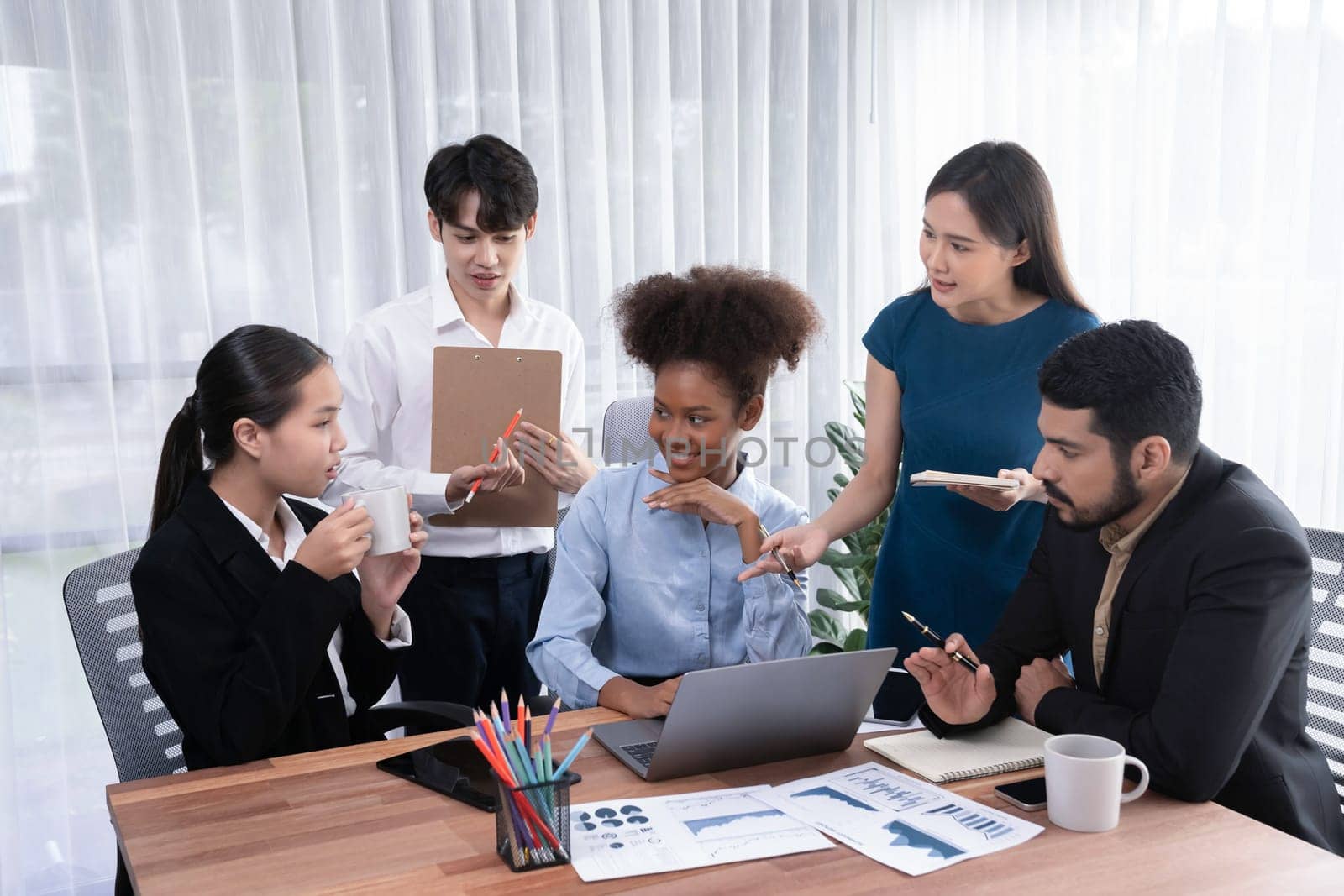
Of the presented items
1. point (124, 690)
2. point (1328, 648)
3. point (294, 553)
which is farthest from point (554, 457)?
point (1328, 648)

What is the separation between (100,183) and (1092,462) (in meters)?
2.45

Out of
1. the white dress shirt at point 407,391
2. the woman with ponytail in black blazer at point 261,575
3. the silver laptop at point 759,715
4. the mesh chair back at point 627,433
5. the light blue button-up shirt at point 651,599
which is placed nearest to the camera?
the silver laptop at point 759,715

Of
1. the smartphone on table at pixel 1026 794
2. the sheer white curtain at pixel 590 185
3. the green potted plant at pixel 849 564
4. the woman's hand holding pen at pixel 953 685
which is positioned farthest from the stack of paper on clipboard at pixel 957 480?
the sheer white curtain at pixel 590 185

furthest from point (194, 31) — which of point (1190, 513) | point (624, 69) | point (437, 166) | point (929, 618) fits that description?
point (1190, 513)

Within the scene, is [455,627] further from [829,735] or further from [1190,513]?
[1190,513]

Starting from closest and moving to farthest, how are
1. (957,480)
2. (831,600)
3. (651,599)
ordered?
(957,480) < (651,599) < (831,600)

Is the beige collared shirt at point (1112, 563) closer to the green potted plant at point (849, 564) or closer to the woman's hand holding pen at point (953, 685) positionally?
the woman's hand holding pen at point (953, 685)

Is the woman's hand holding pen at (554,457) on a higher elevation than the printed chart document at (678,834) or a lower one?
higher

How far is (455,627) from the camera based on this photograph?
2.52m

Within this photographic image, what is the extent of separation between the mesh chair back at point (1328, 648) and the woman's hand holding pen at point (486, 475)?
1460mm

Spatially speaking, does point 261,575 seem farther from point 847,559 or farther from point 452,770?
point 847,559

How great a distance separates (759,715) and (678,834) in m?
0.20

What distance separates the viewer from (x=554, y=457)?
7.91 ft

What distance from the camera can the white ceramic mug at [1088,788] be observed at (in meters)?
1.32
